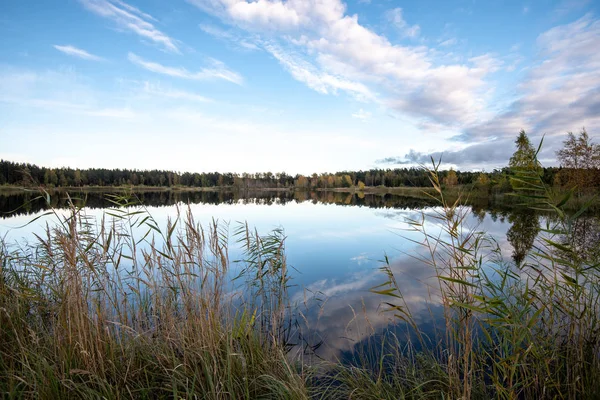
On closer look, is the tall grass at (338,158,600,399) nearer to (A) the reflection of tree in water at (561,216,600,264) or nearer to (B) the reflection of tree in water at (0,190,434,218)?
(A) the reflection of tree in water at (561,216,600,264)

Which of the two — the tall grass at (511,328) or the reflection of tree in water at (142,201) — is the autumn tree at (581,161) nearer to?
the reflection of tree in water at (142,201)

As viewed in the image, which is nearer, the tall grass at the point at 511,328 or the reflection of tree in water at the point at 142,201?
the tall grass at the point at 511,328

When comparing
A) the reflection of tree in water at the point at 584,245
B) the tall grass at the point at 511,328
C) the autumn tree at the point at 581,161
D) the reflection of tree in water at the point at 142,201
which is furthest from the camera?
the autumn tree at the point at 581,161

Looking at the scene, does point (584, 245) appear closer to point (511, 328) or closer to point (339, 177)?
point (511, 328)

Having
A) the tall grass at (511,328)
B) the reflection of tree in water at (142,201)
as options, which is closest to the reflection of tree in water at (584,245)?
the tall grass at (511,328)

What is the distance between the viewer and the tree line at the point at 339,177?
11.8 feet

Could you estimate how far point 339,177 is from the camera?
511ft

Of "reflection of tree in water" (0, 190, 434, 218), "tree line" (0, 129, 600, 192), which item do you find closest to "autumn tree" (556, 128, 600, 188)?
"tree line" (0, 129, 600, 192)

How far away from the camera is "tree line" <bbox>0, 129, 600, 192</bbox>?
359 centimetres

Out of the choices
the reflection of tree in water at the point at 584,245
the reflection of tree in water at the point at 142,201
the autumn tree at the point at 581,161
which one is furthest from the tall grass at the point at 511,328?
the autumn tree at the point at 581,161

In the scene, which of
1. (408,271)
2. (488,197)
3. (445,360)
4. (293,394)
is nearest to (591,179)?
(488,197)

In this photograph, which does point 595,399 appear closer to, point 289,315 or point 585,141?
point 289,315

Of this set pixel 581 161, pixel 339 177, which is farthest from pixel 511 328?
pixel 339 177

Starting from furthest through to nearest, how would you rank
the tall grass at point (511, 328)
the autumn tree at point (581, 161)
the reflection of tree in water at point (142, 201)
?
the autumn tree at point (581, 161), the reflection of tree in water at point (142, 201), the tall grass at point (511, 328)
